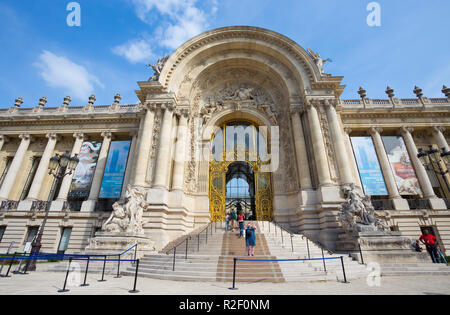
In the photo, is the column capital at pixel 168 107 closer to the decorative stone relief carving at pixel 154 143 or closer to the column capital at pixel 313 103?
the decorative stone relief carving at pixel 154 143

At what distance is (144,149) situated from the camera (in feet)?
46.8

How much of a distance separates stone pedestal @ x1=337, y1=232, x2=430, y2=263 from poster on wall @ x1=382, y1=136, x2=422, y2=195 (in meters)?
9.00

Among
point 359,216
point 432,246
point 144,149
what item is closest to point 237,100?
point 144,149

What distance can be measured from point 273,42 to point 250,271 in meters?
16.5

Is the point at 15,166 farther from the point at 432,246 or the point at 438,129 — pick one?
the point at 438,129

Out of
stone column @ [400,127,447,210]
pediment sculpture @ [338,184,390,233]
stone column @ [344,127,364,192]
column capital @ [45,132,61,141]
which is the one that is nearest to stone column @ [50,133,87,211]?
column capital @ [45,132,61,141]

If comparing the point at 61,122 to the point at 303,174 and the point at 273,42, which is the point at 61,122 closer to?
the point at 273,42

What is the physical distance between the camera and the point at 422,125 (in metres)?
18.3

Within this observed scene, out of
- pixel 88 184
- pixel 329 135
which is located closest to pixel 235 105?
pixel 329 135

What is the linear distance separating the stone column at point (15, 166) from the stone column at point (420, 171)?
106ft

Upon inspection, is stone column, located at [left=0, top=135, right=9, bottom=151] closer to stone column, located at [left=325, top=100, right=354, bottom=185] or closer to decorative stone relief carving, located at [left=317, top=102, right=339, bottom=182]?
decorative stone relief carving, located at [left=317, top=102, right=339, bottom=182]

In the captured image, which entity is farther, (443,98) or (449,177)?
(443,98)

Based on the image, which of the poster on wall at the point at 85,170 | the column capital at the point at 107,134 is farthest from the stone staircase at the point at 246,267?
the column capital at the point at 107,134

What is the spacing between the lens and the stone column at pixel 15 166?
1752 centimetres
